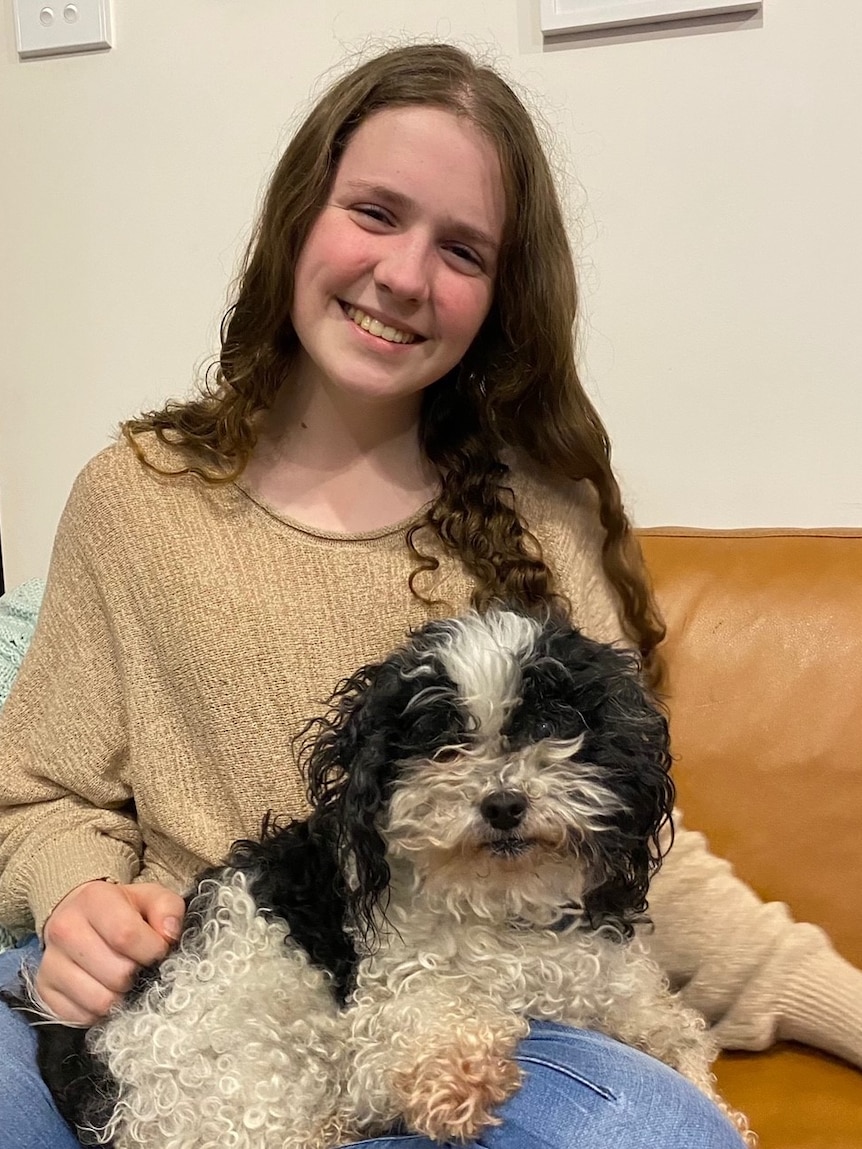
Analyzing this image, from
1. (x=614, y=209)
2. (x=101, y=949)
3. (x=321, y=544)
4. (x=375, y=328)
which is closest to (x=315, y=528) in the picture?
(x=321, y=544)

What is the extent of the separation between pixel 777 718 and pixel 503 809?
2.39 ft

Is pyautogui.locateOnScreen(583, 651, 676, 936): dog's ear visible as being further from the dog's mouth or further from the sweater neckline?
the sweater neckline

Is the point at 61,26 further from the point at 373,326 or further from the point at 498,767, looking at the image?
the point at 498,767

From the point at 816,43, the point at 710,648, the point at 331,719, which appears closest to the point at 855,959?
the point at 710,648

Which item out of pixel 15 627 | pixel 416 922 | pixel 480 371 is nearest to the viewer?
pixel 416 922

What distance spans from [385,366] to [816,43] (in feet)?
3.26

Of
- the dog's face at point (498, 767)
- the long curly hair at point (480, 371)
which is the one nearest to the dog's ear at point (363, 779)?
the dog's face at point (498, 767)

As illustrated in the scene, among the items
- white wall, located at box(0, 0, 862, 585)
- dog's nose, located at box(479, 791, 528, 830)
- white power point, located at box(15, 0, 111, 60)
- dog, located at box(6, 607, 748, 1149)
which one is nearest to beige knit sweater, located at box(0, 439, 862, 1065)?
dog, located at box(6, 607, 748, 1149)

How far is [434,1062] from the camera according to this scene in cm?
101

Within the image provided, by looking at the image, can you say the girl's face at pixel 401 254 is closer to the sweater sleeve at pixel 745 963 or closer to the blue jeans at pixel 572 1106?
the sweater sleeve at pixel 745 963

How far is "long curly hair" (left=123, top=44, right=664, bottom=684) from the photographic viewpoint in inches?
55.9

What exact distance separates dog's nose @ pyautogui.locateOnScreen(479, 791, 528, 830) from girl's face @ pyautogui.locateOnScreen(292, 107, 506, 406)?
0.68 m

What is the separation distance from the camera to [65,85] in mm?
2174

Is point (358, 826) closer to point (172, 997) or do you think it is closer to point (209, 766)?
point (172, 997)
